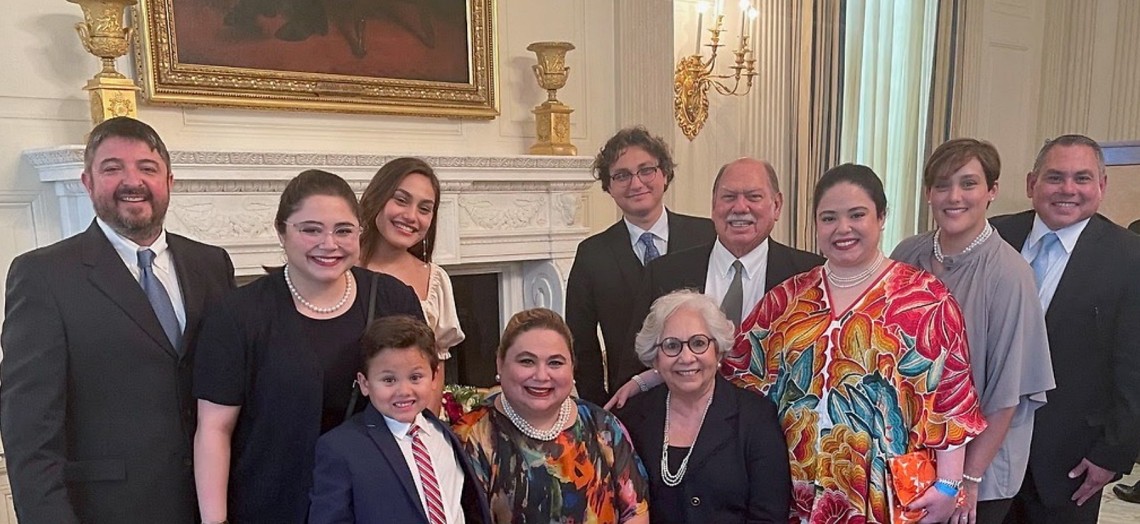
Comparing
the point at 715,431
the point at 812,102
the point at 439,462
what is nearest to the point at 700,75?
the point at 812,102

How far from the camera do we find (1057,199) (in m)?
Result: 2.32

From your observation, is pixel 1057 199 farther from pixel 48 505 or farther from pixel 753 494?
pixel 48 505

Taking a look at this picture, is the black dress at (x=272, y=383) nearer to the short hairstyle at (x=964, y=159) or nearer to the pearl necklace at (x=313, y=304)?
the pearl necklace at (x=313, y=304)

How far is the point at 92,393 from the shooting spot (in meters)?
1.63

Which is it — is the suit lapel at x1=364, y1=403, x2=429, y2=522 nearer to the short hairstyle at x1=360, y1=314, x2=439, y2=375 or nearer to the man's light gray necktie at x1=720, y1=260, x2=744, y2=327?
the short hairstyle at x1=360, y1=314, x2=439, y2=375

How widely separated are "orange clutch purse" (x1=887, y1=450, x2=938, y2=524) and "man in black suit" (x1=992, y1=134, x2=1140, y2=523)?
2.20 ft

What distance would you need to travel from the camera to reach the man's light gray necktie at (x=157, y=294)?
67.6 inches

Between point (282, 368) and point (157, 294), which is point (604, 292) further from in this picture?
point (157, 294)

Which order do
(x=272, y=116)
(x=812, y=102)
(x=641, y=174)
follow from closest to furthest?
(x=641, y=174) → (x=272, y=116) → (x=812, y=102)

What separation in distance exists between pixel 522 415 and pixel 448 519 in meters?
0.32

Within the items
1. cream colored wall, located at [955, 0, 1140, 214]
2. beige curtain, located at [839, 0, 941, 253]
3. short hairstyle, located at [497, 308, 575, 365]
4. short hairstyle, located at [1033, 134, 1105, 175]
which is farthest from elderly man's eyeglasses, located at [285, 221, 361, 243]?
cream colored wall, located at [955, 0, 1140, 214]

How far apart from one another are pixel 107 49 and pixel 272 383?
2141 mm

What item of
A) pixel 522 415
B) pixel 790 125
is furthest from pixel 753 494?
pixel 790 125

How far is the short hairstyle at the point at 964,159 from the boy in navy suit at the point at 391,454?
145 cm
